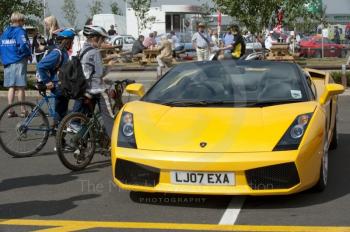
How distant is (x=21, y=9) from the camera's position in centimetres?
1864

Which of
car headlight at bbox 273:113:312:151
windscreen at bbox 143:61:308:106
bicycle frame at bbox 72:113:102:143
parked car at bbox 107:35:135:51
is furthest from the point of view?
parked car at bbox 107:35:135:51

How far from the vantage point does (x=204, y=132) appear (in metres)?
5.85

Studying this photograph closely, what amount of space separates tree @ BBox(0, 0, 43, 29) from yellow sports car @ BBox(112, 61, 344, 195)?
12170 mm

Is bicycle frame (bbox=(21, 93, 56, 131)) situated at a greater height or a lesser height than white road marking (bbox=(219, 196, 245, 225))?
greater

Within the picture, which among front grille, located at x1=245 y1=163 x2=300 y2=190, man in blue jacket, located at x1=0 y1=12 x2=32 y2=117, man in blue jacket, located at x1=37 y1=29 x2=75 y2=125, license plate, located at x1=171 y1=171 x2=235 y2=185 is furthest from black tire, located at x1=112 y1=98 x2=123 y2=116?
man in blue jacket, located at x1=0 y1=12 x2=32 y2=117

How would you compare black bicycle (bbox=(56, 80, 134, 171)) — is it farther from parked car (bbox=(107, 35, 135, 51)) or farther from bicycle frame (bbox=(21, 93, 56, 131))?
parked car (bbox=(107, 35, 135, 51))

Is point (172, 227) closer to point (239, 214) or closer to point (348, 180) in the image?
point (239, 214)

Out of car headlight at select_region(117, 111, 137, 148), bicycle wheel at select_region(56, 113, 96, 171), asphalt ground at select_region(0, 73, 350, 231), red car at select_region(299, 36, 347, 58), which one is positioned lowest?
red car at select_region(299, 36, 347, 58)

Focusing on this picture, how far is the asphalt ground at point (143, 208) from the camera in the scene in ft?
17.0

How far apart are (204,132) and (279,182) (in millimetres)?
794

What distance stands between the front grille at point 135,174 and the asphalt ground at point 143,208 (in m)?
0.23

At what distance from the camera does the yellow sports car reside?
5.49 metres

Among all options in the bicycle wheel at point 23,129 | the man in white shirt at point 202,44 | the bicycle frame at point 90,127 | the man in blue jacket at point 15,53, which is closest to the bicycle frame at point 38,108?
the bicycle wheel at point 23,129

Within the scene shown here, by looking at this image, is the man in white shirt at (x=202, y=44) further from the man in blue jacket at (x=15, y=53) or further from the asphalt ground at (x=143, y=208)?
the asphalt ground at (x=143, y=208)
